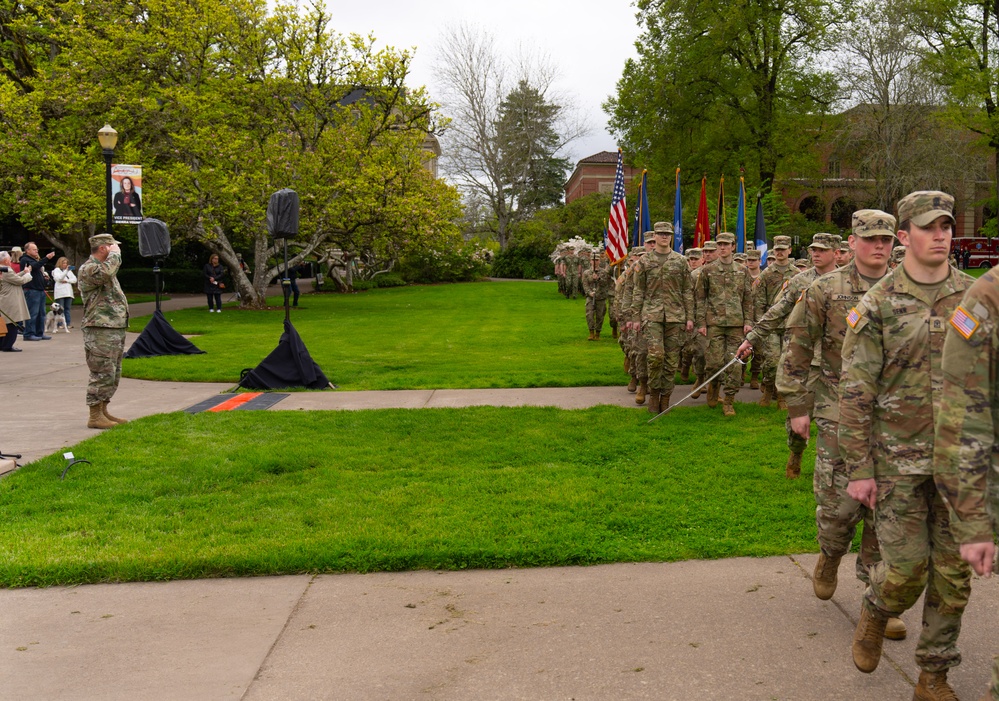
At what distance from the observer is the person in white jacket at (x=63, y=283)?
22.8 m

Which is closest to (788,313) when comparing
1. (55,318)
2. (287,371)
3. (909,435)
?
(909,435)

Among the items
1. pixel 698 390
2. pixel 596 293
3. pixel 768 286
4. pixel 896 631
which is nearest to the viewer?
pixel 896 631

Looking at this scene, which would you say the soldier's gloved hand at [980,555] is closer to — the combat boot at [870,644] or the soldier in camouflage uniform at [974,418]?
the soldier in camouflage uniform at [974,418]

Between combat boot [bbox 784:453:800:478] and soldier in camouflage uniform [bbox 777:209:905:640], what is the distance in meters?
1.82

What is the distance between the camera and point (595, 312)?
20781 mm

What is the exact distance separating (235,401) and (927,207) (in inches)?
Answer: 418

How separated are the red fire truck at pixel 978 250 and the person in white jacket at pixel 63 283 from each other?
1959 inches

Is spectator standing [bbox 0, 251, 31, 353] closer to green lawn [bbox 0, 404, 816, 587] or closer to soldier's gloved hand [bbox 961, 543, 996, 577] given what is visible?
green lawn [bbox 0, 404, 816, 587]

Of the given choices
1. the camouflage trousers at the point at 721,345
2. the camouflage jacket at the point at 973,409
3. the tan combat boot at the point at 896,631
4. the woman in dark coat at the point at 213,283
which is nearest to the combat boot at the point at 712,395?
the camouflage trousers at the point at 721,345

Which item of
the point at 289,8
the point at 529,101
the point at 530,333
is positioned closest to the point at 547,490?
the point at 530,333

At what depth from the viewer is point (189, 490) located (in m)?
7.57

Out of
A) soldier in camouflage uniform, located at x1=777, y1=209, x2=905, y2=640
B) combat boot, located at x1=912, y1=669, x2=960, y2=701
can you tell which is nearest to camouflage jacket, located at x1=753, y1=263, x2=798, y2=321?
soldier in camouflage uniform, located at x1=777, y1=209, x2=905, y2=640

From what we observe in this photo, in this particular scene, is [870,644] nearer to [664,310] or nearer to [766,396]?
[664,310]

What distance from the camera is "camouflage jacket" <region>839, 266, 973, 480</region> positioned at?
12.2 ft
